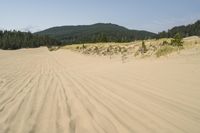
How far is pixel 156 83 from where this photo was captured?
30.1ft

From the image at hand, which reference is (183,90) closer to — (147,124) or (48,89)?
→ (147,124)

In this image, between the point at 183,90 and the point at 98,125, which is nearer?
the point at 98,125

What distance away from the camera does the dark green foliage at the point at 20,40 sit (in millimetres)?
121238

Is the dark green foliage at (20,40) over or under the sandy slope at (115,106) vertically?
under

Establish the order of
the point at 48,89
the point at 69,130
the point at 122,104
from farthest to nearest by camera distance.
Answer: the point at 48,89 < the point at 122,104 < the point at 69,130

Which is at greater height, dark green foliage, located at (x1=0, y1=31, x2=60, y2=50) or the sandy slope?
the sandy slope

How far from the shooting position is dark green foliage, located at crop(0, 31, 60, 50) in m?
121

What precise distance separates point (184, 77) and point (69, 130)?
15.4ft

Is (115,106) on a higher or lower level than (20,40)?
higher

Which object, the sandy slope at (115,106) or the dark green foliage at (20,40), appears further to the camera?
the dark green foliage at (20,40)

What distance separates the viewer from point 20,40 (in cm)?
13012

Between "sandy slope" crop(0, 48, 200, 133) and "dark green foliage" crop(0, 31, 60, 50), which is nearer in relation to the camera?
"sandy slope" crop(0, 48, 200, 133)

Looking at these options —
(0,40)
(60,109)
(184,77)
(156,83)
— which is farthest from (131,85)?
(0,40)

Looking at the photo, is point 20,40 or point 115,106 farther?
point 20,40
